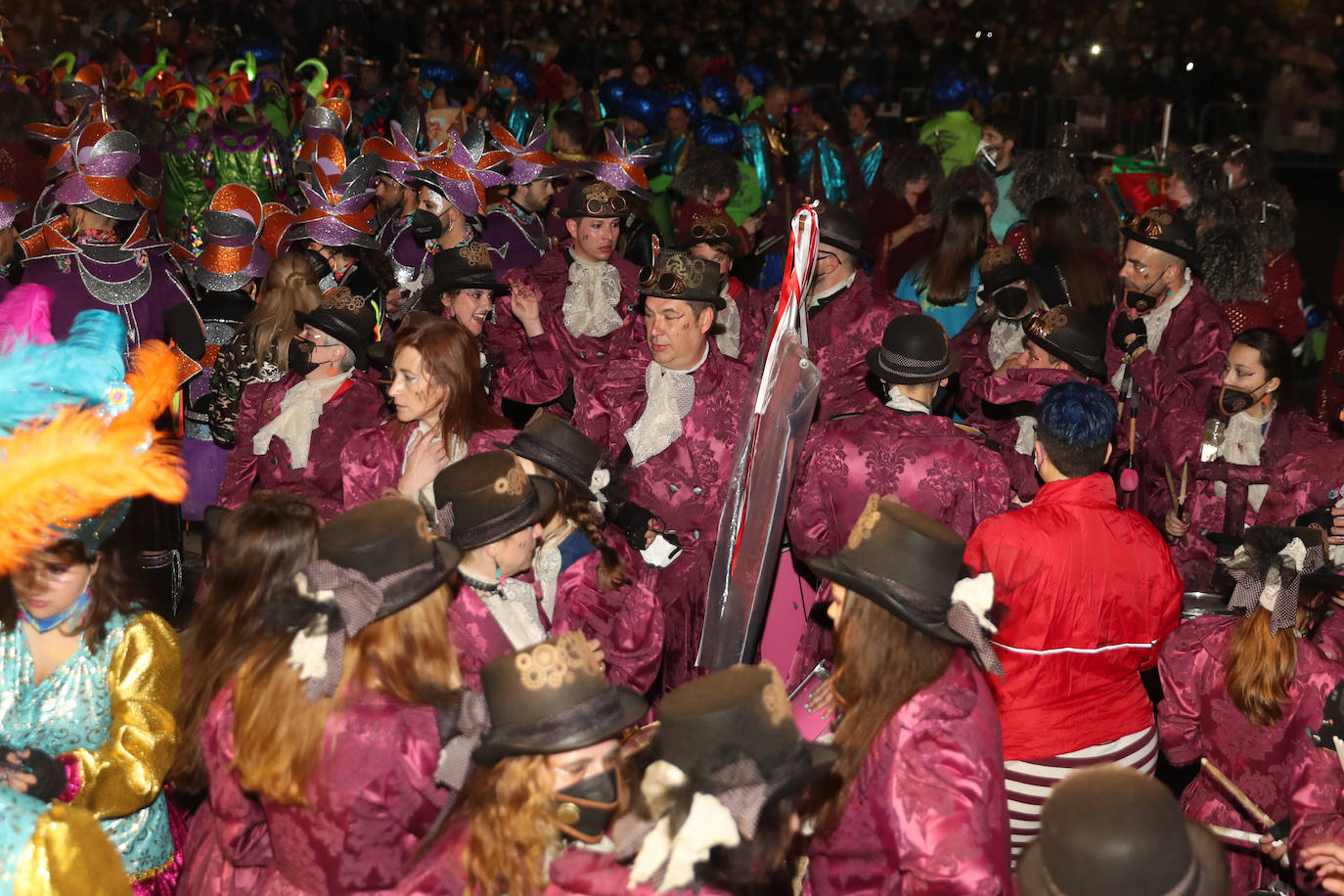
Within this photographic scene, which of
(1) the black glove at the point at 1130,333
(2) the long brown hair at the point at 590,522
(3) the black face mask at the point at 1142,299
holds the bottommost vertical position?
(1) the black glove at the point at 1130,333

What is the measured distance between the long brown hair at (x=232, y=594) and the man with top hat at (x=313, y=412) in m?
1.23

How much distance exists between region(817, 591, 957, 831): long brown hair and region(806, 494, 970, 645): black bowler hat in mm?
41

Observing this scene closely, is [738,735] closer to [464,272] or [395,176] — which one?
[464,272]

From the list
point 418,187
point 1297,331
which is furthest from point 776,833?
point 1297,331

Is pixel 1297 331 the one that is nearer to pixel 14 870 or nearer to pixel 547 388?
pixel 547 388

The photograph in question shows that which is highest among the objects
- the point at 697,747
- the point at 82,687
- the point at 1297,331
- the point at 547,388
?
the point at 697,747

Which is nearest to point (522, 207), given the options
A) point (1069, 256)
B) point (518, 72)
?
point (1069, 256)

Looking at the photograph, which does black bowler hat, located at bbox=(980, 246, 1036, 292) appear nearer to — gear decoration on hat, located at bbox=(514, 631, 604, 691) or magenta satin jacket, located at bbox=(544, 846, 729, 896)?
gear decoration on hat, located at bbox=(514, 631, 604, 691)

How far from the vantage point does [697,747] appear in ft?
7.95

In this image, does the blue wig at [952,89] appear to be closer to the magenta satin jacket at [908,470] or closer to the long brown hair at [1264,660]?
the magenta satin jacket at [908,470]

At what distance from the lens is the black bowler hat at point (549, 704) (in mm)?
2539

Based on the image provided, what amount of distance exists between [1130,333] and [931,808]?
3.97 m

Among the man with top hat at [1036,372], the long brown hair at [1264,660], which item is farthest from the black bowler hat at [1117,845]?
the man with top hat at [1036,372]

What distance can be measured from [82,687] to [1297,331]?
678 cm
